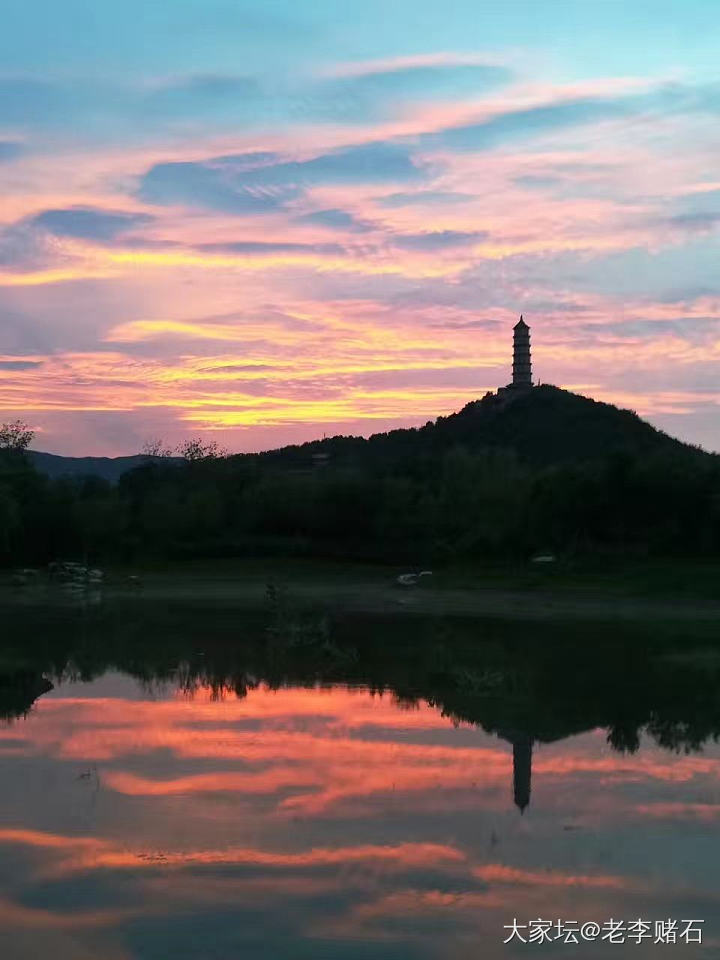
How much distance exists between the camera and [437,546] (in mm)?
59406

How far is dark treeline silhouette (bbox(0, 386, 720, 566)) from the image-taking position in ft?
173

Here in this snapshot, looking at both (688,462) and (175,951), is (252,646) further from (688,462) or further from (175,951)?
(688,462)

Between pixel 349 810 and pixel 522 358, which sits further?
pixel 522 358

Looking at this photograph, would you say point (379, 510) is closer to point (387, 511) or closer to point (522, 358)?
point (387, 511)

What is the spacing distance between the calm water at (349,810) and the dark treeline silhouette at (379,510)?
3113 cm

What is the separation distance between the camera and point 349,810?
451 inches

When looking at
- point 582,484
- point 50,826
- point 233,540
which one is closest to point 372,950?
point 50,826

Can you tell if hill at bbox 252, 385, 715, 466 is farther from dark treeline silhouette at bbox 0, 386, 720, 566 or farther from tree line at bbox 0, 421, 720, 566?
tree line at bbox 0, 421, 720, 566

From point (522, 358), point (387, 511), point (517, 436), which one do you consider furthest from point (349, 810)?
point (522, 358)

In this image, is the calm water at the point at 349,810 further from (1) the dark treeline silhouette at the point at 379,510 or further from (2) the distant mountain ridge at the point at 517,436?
(2) the distant mountain ridge at the point at 517,436

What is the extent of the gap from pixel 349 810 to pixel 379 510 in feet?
173

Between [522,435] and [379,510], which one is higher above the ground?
[522,435]

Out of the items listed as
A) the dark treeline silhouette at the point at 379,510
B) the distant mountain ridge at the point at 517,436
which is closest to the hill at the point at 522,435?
the distant mountain ridge at the point at 517,436

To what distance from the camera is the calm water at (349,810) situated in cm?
813
